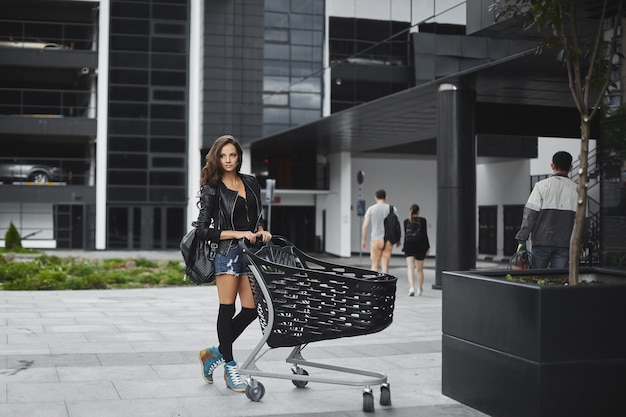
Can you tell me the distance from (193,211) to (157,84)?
22.9ft

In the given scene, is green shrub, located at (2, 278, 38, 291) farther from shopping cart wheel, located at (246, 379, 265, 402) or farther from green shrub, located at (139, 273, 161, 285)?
shopping cart wheel, located at (246, 379, 265, 402)

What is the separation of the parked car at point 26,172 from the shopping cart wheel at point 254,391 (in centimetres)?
3786

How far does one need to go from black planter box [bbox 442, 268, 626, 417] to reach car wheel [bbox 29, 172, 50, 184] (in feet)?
127

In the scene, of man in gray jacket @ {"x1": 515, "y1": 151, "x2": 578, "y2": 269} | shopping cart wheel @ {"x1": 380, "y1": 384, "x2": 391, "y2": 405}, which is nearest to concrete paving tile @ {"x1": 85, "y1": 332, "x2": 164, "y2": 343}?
shopping cart wheel @ {"x1": 380, "y1": 384, "x2": 391, "y2": 405}

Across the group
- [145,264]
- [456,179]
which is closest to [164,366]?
[456,179]

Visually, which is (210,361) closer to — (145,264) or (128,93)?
(145,264)

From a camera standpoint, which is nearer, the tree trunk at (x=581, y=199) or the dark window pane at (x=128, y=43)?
the tree trunk at (x=581, y=199)

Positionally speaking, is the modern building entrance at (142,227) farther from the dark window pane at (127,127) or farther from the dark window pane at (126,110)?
the dark window pane at (126,110)

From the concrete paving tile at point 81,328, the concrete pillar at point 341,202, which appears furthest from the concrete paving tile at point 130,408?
the concrete pillar at point 341,202

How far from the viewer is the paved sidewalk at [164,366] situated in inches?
222

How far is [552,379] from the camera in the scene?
4879mm

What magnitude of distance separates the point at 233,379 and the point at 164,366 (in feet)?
4.64

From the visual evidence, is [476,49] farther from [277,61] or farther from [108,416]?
[277,61]

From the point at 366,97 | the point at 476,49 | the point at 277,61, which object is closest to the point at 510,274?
the point at 476,49
